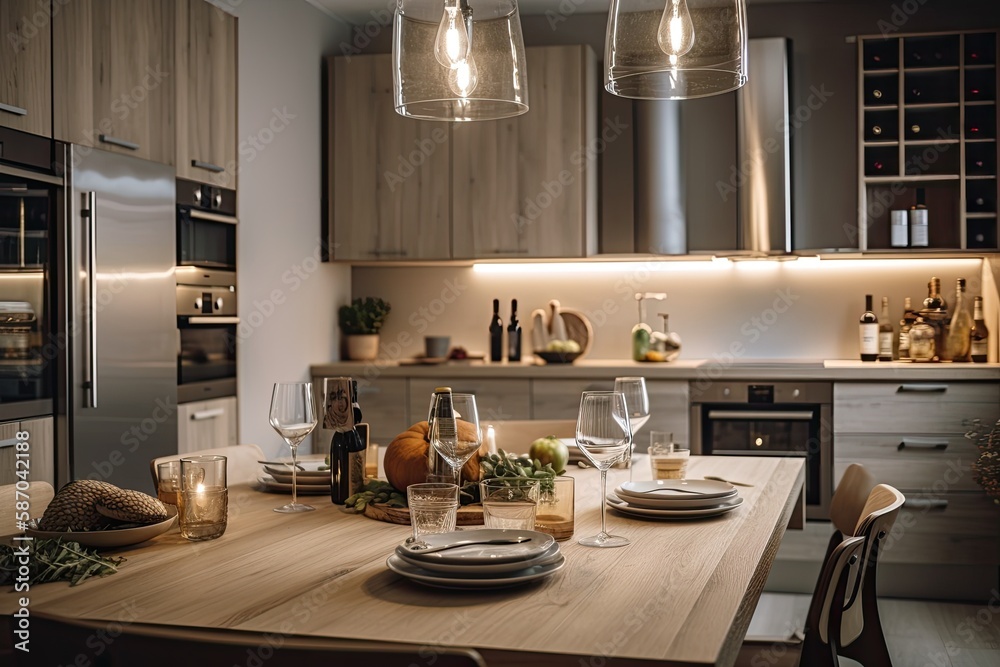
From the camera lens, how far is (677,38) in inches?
70.5

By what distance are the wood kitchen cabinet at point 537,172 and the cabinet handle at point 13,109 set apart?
89.8 inches

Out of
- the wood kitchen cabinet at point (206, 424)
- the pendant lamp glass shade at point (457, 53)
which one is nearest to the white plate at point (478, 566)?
the pendant lamp glass shade at point (457, 53)

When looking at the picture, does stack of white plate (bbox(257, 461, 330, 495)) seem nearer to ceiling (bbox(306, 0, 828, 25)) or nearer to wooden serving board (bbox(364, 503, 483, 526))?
wooden serving board (bbox(364, 503, 483, 526))

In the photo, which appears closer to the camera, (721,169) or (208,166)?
(208,166)

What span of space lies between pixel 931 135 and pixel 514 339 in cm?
213

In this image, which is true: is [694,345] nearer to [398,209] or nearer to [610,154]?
[610,154]

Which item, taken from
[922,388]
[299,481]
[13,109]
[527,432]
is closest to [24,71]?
[13,109]

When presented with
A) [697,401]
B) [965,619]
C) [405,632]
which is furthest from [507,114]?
[965,619]

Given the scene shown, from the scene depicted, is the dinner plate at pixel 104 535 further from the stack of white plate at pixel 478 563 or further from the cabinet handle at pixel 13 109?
the cabinet handle at pixel 13 109

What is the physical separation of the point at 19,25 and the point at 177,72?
83cm

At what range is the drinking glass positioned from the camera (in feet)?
5.62

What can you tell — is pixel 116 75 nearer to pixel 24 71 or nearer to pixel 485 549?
pixel 24 71

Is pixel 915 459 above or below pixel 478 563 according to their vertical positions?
below

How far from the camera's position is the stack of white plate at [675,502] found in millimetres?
1872
